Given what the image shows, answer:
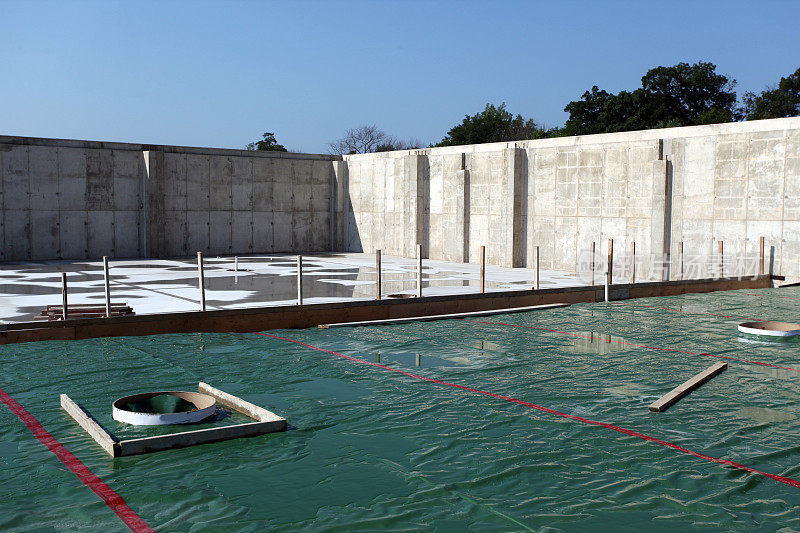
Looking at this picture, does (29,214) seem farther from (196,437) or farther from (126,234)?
(196,437)

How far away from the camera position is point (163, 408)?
820 centimetres

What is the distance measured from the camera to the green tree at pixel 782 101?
6188 cm

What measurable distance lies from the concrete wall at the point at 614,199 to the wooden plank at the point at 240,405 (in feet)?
55.2

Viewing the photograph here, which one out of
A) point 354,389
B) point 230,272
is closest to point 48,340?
point 354,389

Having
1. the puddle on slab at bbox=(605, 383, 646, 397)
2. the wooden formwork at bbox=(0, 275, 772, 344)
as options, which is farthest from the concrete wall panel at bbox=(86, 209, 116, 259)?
the puddle on slab at bbox=(605, 383, 646, 397)

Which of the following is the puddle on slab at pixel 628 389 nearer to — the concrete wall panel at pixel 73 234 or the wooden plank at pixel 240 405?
the wooden plank at pixel 240 405

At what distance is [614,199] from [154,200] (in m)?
17.6

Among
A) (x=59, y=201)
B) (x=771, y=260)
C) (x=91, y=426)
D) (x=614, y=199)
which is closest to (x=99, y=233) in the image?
(x=59, y=201)

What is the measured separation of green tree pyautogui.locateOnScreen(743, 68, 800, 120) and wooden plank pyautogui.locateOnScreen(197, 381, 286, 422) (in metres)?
61.8

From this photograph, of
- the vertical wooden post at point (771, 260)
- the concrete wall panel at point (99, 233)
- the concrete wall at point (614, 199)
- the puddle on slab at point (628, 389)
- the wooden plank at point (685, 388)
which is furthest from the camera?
the concrete wall panel at point (99, 233)

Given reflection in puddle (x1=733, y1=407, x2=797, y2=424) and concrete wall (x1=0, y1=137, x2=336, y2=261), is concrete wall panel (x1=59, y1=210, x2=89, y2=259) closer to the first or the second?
concrete wall (x1=0, y1=137, x2=336, y2=261)

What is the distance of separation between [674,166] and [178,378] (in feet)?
57.7

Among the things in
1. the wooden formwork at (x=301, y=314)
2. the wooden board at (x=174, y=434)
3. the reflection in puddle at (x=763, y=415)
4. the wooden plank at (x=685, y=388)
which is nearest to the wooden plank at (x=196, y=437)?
the wooden board at (x=174, y=434)

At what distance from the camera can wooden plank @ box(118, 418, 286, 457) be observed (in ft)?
21.9
